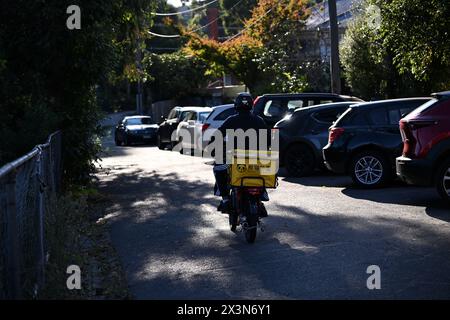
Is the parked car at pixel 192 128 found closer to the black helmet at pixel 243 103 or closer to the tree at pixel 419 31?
the tree at pixel 419 31

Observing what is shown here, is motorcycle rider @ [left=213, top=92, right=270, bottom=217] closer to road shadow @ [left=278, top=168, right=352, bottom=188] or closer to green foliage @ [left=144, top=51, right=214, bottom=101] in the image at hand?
road shadow @ [left=278, top=168, right=352, bottom=188]

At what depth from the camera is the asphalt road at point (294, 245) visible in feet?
21.9

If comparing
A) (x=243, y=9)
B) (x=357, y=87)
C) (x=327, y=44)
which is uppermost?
(x=243, y=9)

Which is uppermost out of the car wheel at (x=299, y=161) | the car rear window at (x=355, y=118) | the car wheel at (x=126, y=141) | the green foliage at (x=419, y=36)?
the green foliage at (x=419, y=36)

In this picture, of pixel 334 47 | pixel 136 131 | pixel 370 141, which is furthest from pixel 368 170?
pixel 136 131

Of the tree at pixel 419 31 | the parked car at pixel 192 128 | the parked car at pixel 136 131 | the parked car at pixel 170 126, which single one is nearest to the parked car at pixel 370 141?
the tree at pixel 419 31

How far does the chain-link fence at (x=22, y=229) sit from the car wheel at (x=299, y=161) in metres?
9.08

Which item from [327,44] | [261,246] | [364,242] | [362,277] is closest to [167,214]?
[261,246]

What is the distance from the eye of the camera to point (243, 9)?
6569 cm

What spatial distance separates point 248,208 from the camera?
8859mm

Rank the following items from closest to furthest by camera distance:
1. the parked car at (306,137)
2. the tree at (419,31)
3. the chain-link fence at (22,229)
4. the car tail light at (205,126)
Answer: the chain-link fence at (22,229), the tree at (419,31), the parked car at (306,137), the car tail light at (205,126)

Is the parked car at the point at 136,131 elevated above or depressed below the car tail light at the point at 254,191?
below

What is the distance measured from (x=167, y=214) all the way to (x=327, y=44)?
85.2 feet

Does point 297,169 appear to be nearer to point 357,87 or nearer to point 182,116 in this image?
point 357,87
